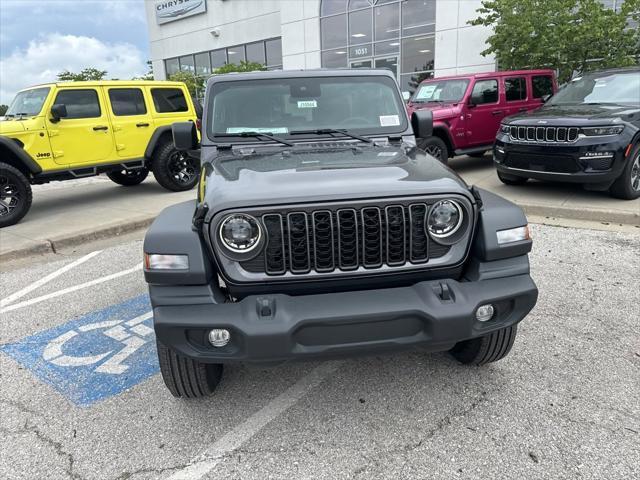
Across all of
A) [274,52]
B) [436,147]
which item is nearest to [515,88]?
[436,147]

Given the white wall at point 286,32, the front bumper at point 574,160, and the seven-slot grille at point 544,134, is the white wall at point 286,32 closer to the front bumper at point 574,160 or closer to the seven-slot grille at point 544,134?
the seven-slot grille at point 544,134

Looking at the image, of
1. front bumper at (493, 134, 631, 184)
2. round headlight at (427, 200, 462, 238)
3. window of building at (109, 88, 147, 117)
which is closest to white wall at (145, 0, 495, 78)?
front bumper at (493, 134, 631, 184)

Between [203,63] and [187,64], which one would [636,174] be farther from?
[187,64]

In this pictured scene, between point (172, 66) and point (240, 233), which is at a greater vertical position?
point (172, 66)

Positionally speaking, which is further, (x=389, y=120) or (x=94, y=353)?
(x=389, y=120)

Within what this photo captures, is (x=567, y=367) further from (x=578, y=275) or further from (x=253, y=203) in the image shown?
(x=253, y=203)

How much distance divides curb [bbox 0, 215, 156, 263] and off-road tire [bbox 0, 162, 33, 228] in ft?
3.91

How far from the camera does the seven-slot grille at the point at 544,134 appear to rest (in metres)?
6.39

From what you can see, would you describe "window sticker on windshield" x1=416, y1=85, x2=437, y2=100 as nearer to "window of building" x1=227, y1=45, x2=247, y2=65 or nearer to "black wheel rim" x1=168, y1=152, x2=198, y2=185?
"black wheel rim" x1=168, y1=152, x2=198, y2=185

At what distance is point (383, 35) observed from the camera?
18.4m

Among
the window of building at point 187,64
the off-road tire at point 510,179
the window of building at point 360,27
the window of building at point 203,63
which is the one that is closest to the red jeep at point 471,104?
the off-road tire at point 510,179

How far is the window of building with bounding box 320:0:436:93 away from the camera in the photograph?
17.2 m

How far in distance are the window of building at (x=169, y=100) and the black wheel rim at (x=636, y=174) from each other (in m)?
7.60

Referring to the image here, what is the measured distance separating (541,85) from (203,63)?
68.9 ft
